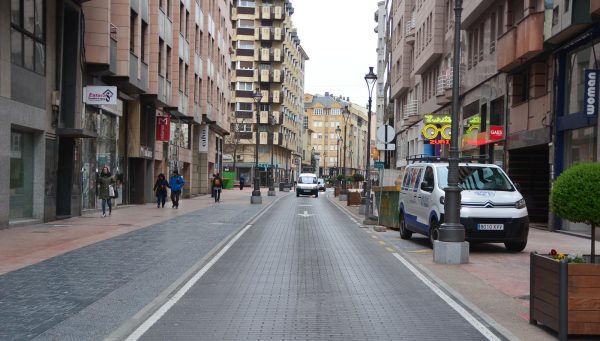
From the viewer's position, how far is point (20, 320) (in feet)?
23.0

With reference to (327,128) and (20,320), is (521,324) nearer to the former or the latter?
(20,320)

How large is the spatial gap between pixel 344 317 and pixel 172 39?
31.9 meters

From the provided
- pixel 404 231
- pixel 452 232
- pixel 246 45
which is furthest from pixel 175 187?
pixel 246 45

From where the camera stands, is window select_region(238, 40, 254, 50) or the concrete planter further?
window select_region(238, 40, 254, 50)

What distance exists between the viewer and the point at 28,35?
18.8 meters

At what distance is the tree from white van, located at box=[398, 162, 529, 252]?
282 inches

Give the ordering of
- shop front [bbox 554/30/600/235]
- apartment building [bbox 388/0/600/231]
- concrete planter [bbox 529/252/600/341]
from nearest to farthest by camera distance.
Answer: concrete planter [bbox 529/252/600/341], shop front [bbox 554/30/600/235], apartment building [bbox 388/0/600/231]

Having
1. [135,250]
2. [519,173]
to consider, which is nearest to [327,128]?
[519,173]

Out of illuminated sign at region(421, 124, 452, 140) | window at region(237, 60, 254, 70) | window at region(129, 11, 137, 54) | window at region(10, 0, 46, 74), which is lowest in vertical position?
illuminated sign at region(421, 124, 452, 140)

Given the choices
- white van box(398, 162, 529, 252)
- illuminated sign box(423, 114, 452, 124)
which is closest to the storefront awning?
white van box(398, 162, 529, 252)

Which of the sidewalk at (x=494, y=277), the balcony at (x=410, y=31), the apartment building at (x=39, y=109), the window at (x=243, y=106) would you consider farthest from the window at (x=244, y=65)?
the sidewalk at (x=494, y=277)

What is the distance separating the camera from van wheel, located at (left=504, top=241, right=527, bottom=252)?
1476 centimetres

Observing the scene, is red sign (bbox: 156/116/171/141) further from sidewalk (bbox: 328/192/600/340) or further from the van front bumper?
the van front bumper

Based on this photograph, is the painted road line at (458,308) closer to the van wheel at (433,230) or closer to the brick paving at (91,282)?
the van wheel at (433,230)
